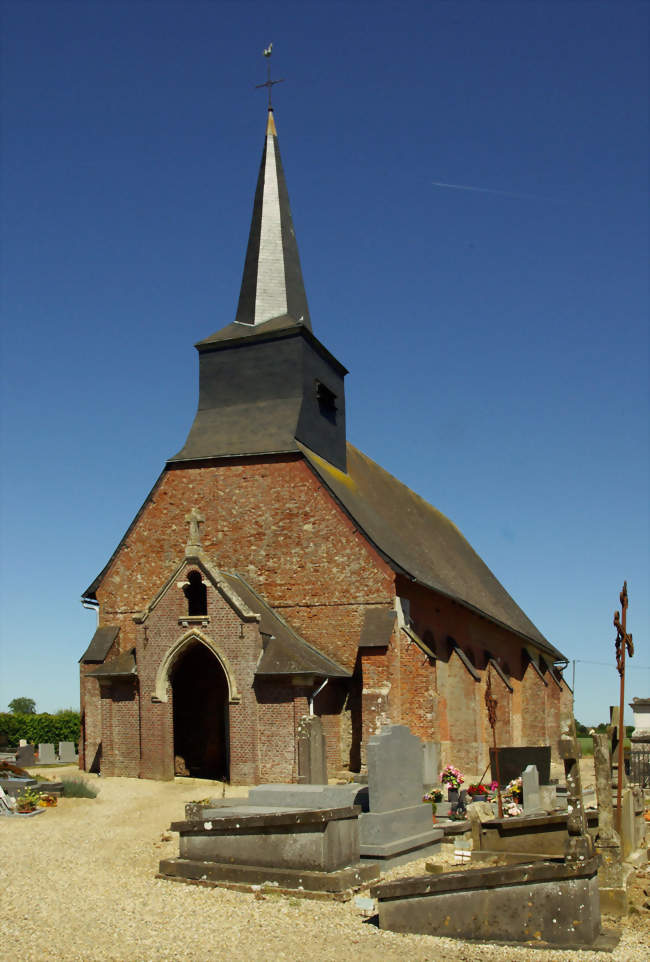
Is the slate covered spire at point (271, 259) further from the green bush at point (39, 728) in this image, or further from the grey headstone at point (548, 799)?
the green bush at point (39, 728)

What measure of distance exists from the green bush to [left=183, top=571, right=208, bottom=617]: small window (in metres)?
17.3

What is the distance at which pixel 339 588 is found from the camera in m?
22.0

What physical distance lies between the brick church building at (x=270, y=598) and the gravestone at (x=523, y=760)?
237 cm

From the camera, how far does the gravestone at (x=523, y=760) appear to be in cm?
1839

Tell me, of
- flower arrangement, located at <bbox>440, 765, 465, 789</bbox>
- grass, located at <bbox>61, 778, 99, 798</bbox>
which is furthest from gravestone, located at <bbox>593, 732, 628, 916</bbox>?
grass, located at <bbox>61, 778, 99, 798</bbox>

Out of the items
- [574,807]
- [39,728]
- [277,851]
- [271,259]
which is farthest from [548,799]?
[39,728]

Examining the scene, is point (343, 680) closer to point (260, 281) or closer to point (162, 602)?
point (162, 602)

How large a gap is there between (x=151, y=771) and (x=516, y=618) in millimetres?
18884

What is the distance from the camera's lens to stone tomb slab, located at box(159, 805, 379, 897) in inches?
396

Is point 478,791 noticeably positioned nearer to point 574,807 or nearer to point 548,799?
point 548,799

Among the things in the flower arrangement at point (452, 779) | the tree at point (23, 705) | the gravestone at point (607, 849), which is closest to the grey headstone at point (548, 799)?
the flower arrangement at point (452, 779)

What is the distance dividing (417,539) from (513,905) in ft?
69.8

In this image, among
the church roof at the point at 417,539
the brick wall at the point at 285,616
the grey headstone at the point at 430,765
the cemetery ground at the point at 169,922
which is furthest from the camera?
the church roof at the point at 417,539

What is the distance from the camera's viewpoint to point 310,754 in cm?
1584
